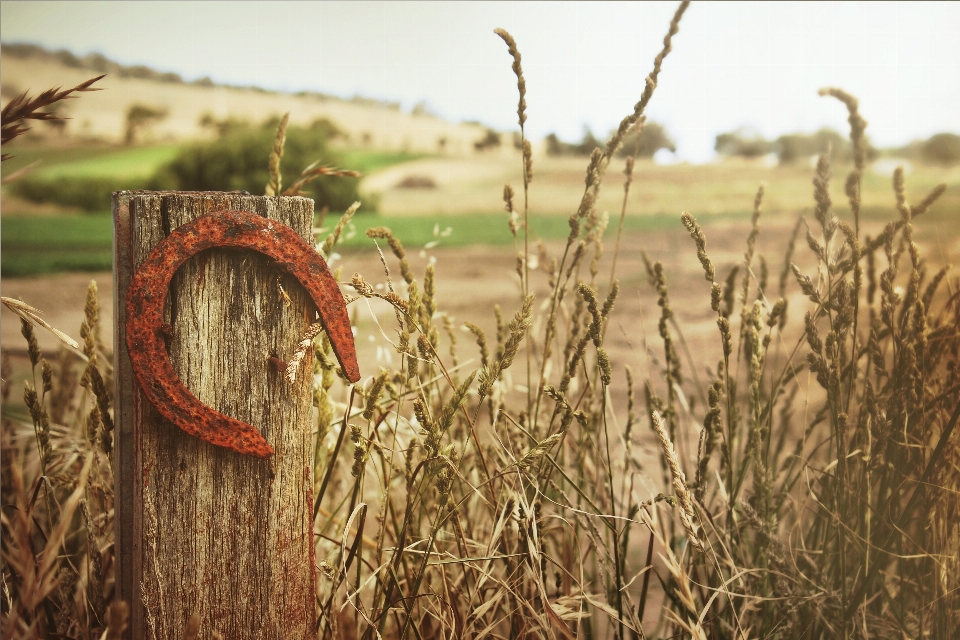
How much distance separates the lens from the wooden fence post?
1167 mm

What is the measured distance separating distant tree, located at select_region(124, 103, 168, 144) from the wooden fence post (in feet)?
59.7

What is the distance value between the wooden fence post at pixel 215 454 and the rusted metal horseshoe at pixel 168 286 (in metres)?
0.03

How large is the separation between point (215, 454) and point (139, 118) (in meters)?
18.4

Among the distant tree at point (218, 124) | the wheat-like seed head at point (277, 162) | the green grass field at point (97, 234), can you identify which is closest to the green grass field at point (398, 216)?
the green grass field at point (97, 234)

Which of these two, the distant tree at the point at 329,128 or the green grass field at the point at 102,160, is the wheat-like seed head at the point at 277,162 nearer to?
the green grass field at the point at 102,160

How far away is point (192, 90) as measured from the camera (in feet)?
59.8

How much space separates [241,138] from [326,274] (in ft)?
60.7

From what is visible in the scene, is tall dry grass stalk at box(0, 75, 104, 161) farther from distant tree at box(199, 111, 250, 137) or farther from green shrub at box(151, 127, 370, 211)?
distant tree at box(199, 111, 250, 137)

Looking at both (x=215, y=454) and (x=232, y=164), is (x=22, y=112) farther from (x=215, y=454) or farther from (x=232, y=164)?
(x=232, y=164)

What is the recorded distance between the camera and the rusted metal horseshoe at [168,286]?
1124 millimetres

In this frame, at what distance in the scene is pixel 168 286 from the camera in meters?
1.14

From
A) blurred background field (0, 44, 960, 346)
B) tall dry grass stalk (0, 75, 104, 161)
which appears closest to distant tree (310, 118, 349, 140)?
blurred background field (0, 44, 960, 346)

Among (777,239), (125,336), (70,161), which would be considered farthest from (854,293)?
(70,161)

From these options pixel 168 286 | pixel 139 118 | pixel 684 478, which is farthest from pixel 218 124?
pixel 684 478
